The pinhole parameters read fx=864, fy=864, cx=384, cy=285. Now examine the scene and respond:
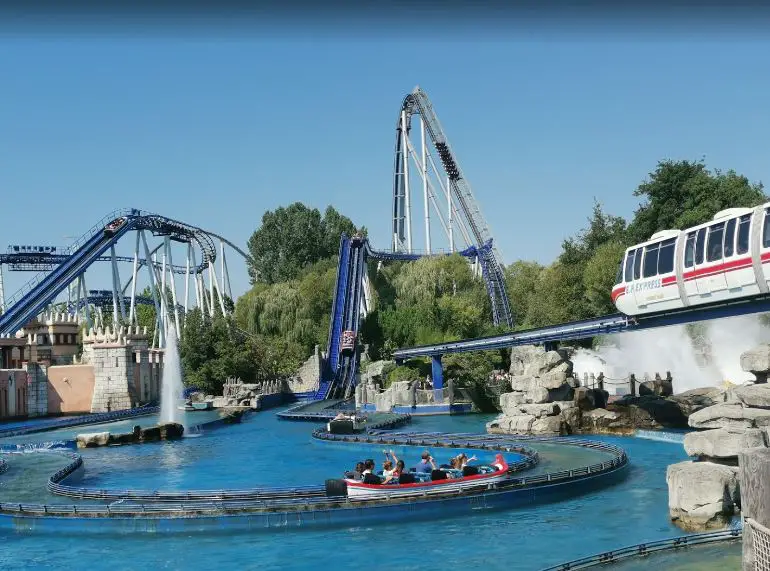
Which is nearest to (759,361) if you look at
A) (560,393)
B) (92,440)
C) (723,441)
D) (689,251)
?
(689,251)

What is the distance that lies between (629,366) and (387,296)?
22.8 metres

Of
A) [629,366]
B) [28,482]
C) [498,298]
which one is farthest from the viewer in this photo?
[498,298]

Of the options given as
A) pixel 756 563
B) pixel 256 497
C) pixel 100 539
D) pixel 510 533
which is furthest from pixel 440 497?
pixel 756 563

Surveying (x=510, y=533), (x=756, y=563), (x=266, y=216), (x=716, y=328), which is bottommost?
(x=510, y=533)

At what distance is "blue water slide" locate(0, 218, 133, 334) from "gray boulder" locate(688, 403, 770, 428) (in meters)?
44.0

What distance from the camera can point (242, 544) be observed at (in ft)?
62.7

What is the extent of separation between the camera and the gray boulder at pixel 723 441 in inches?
684

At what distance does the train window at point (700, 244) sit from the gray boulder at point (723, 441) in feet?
24.5

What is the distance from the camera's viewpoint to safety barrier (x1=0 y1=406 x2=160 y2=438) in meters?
40.9

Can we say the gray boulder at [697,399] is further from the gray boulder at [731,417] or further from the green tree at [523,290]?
the green tree at [523,290]

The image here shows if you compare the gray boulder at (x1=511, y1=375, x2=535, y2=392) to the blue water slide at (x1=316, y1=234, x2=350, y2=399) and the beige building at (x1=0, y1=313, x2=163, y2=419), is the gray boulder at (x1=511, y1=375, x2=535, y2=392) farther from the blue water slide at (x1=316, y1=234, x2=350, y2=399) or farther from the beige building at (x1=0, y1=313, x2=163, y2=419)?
the beige building at (x1=0, y1=313, x2=163, y2=419)

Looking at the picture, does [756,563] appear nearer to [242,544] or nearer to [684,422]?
[242,544]

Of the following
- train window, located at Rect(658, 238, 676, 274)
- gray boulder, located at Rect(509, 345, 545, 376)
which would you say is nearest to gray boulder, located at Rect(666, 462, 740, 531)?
train window, located at Rect(658, 238, 676, 274)

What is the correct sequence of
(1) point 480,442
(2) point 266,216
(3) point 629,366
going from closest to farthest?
(1) point 480,442
(3) point 629,366
(2) point 266,216
